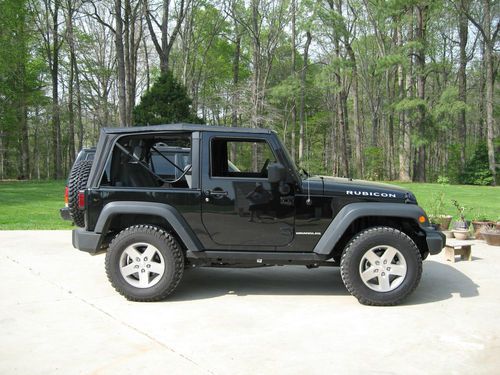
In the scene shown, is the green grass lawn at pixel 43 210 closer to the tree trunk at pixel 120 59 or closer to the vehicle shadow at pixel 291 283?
the vehicle shadow at pixel 291 283

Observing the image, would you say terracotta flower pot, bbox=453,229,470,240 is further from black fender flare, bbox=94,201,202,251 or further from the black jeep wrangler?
black fender flare, bbox=94,201,202,251

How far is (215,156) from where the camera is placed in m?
5.09

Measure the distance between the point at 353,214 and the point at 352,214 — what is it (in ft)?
0.03

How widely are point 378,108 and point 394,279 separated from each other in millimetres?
39450

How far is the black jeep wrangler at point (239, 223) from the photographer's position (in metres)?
4.74

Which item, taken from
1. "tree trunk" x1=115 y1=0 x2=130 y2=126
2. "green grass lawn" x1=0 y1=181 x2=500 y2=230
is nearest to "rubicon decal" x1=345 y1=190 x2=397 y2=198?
"green grass lawn" x1=0 y1=181 x2=500 y2=230

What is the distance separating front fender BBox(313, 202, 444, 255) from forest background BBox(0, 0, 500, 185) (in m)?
14.6

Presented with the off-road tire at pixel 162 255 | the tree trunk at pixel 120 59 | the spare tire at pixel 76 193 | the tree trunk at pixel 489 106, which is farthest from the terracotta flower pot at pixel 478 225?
the tree trunk at pixel 489 106

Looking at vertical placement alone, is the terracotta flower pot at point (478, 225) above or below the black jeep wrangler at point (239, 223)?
below

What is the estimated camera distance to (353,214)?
470 centimetres

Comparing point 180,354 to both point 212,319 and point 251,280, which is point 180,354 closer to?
point 212,319

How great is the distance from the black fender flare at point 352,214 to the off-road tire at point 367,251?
0.67 ft

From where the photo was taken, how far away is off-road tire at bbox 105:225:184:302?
15.6ft

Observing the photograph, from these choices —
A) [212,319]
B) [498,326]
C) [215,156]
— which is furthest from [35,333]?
[498,326]
